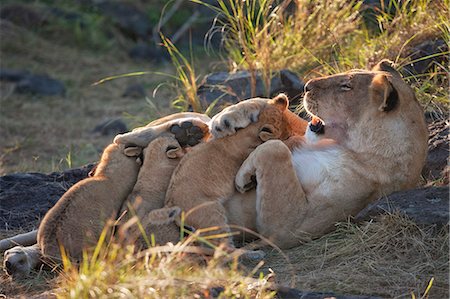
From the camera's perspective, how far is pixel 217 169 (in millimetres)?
4801

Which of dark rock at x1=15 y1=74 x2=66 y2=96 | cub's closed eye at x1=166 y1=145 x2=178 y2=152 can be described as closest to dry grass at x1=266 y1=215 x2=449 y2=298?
cub's closed eye at x1=166 y1=145 x2=178 y2=152

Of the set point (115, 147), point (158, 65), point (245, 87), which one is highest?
point (115, 147)

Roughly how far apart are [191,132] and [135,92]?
6623 mm

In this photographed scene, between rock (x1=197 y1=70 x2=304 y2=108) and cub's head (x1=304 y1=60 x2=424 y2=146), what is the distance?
6.86ft

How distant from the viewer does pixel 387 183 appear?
4.78 meters

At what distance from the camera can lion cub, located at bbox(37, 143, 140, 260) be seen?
464cm

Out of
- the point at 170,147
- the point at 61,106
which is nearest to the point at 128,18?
the point at 61,106

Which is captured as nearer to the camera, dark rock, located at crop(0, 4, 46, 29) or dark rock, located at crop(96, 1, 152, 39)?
dark rock, located at crop(0, 4, 46, 29)

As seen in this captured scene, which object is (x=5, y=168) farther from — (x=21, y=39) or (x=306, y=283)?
(x=21, y=39)

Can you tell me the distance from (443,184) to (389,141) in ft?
1.99

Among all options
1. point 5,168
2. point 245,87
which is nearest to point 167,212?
point 245,87

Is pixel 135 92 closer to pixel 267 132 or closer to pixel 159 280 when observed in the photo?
pixel 267 132

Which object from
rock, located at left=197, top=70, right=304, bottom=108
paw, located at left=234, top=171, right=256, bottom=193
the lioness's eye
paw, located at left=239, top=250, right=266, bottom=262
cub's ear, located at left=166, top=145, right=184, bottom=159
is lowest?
rock, located at left=197, top=70, right=304, bottom=108

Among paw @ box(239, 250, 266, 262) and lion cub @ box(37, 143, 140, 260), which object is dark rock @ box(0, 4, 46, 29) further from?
paw @ box(239, 250, 266, 262)
